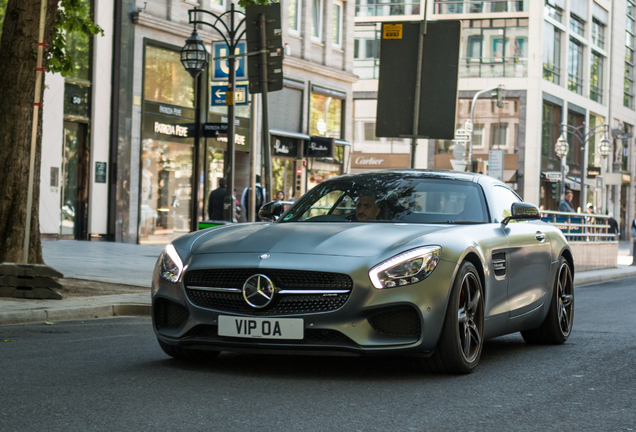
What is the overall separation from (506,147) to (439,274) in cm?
4702

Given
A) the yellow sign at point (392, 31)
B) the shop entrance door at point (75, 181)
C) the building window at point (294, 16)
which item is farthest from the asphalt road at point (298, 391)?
the building window at point (294, 16)

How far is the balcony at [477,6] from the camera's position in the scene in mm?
51569

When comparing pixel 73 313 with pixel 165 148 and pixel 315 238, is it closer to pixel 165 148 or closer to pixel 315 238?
pixel 315 238

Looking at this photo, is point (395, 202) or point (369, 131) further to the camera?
point (369, 131)

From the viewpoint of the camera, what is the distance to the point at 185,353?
249 inches

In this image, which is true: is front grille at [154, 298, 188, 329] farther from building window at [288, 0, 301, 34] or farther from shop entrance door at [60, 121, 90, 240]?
building window at [288, 0, 301, 34]

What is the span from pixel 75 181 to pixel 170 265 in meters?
18.3

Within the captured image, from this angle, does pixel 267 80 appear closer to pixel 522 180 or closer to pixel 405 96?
pixel 405 96

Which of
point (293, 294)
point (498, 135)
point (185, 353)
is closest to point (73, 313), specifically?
point (185, 353)

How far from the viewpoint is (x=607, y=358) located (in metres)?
7.10

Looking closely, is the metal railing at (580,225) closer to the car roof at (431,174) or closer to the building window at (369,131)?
the car roof at (431,174)

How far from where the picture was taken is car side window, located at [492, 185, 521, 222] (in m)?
7.25

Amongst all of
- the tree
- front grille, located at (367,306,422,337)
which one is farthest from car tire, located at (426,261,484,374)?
the tree

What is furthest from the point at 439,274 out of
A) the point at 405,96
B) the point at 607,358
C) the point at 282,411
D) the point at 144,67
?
the point at 144,67
